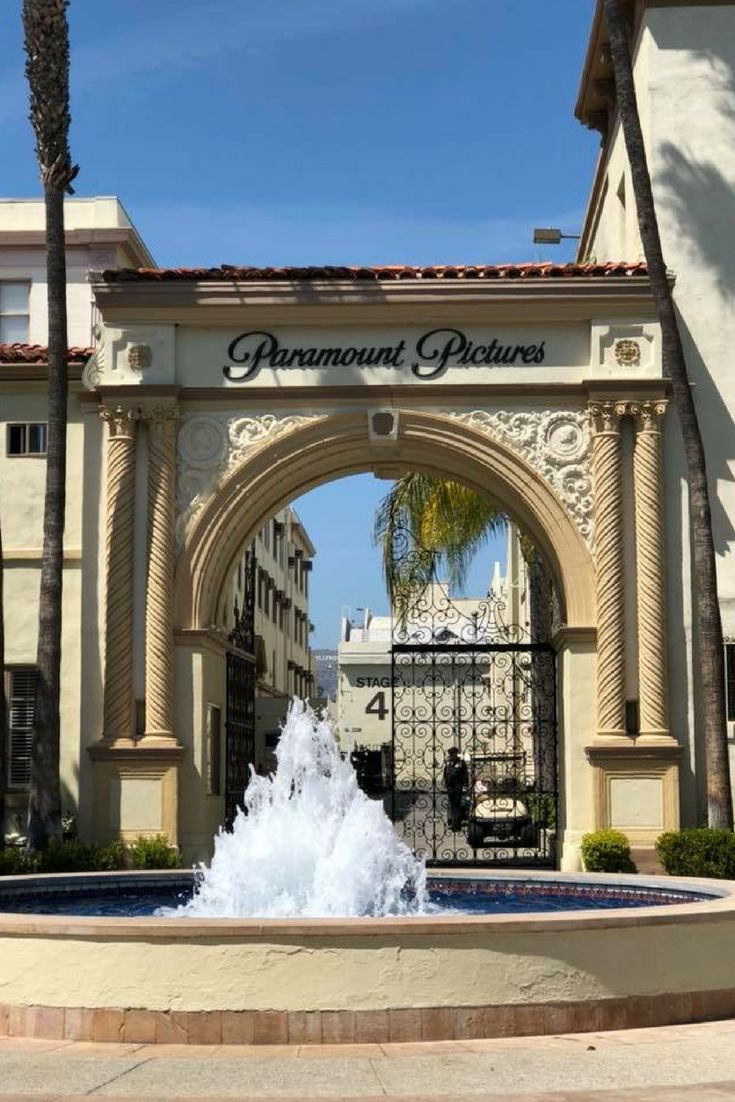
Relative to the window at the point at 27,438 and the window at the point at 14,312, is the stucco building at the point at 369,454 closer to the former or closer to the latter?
the window at the point at 27,438

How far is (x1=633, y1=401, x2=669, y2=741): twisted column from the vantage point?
19562mm

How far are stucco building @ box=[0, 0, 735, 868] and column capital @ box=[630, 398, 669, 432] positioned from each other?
0.02 meters

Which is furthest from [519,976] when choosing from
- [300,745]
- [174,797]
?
Answer: [174,797]

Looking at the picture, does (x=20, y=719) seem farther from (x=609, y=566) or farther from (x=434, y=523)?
(x=434, y=523)

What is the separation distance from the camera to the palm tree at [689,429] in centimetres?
1847

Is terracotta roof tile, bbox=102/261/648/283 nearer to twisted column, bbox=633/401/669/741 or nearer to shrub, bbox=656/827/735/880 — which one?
twisted column, bbox=633/401/669/741

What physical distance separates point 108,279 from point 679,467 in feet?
24.6

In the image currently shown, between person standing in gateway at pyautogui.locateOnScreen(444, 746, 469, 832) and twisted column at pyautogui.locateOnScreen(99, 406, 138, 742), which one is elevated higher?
twisted column at pyautogui.locateOnScreen(99, 406, 138, 742)

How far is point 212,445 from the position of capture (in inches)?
805

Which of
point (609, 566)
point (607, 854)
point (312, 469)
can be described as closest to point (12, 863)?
point (312, 469)

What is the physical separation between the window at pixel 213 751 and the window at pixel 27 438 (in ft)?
13.5

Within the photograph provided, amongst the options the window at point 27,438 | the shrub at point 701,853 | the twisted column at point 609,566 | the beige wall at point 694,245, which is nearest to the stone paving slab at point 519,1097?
the shrub at point 701,853

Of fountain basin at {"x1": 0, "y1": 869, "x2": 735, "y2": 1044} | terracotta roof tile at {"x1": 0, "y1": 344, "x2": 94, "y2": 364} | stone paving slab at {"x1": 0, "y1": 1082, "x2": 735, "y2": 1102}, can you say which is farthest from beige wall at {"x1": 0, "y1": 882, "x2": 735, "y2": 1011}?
terracotta roof tile at {"x1": 0, "y1": 344, "x2": 94, "y2": 364}

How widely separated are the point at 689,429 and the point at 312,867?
27.5ft
